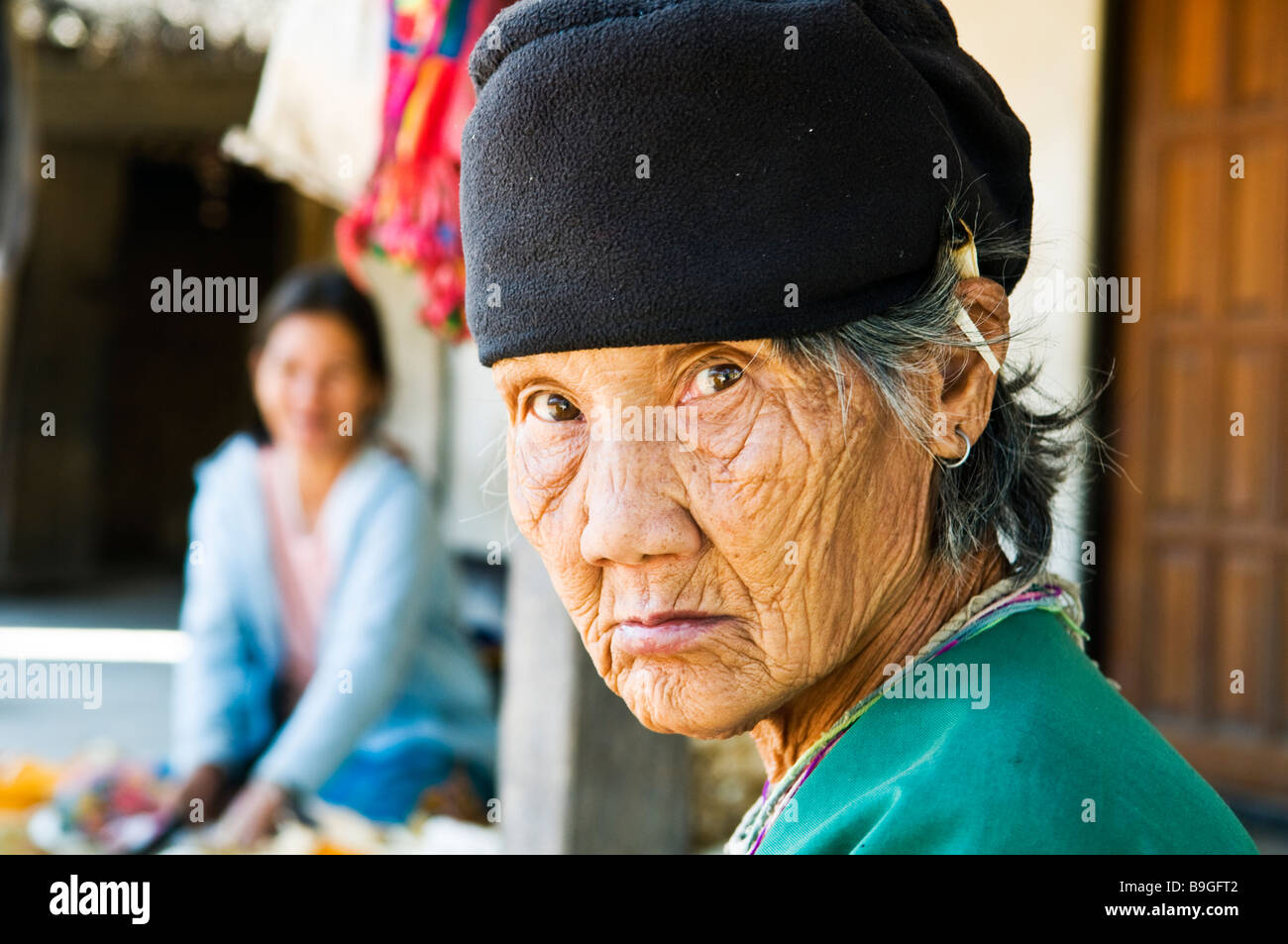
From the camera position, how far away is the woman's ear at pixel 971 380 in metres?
1.21

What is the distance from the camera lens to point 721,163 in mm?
1090

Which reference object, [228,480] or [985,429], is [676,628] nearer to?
[985,429]

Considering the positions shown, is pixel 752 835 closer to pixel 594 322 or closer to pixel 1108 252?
pixel 594 322

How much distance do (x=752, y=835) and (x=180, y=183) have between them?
14.8 m

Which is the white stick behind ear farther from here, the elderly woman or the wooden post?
the wooden post

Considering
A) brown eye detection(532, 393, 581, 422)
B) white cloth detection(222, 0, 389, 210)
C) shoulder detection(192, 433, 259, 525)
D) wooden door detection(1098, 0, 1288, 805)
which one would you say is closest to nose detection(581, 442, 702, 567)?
brown eye detection(532, 393, 581, 422)

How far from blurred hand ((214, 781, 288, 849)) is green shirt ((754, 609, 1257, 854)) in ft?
9.24

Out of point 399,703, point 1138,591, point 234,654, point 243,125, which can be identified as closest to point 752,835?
point 399,703

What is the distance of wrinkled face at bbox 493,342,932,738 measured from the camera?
45.4 inches

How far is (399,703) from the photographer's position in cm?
400

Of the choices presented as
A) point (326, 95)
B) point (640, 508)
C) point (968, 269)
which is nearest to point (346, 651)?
point (326, 95)

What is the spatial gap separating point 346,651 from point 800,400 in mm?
3006

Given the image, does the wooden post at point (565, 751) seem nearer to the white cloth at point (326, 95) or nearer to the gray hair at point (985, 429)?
the white cloth at point (326, 95)

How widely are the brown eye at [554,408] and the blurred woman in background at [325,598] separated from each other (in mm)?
2706
